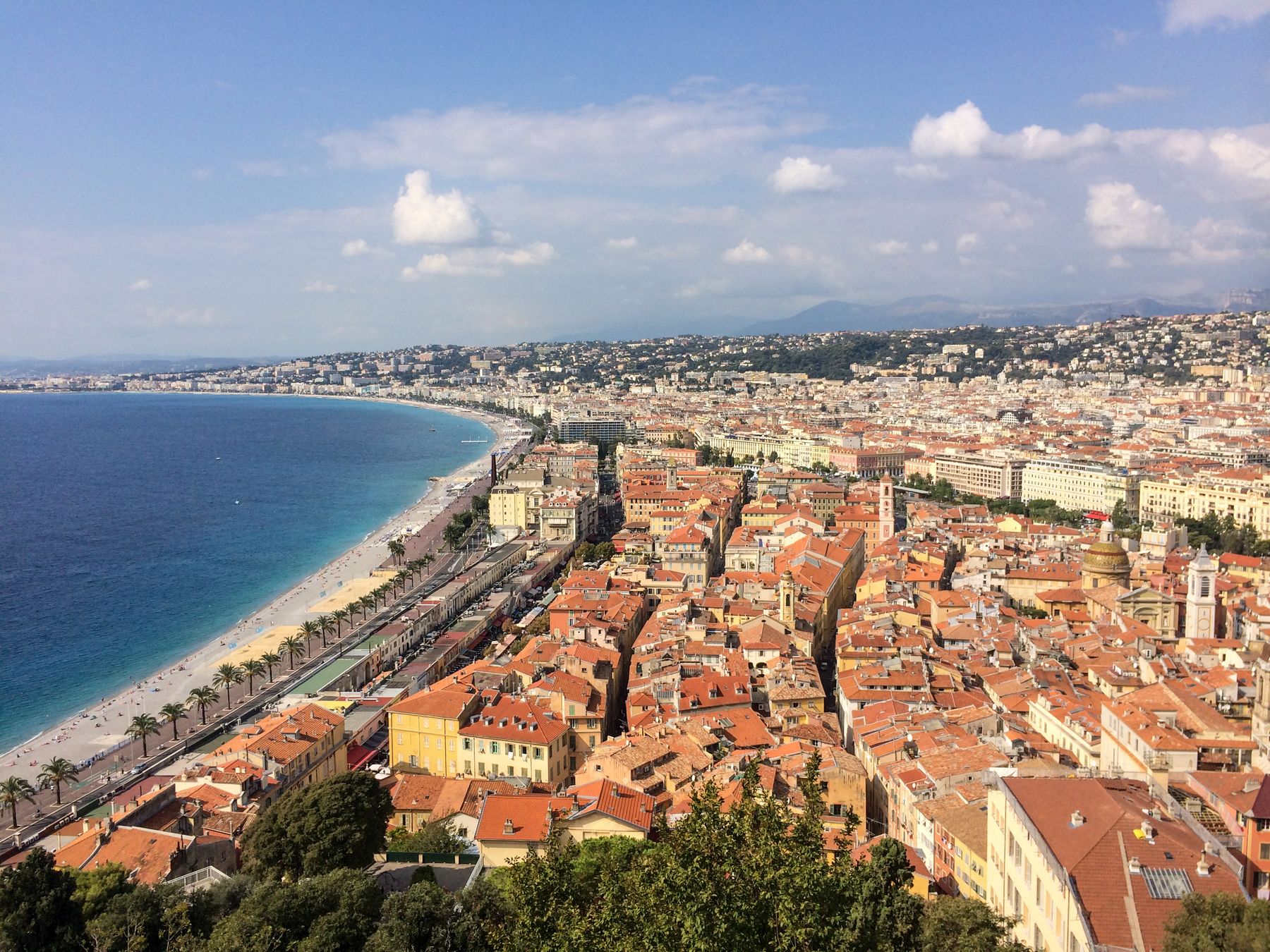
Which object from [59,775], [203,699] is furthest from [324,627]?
[59,775]

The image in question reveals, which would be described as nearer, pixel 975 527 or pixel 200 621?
pixel 200 621

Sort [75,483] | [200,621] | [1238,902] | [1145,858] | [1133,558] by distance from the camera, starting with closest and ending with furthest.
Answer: [1238,902] < [1145,858] < [1133,558] < [200,621] < [75,483]

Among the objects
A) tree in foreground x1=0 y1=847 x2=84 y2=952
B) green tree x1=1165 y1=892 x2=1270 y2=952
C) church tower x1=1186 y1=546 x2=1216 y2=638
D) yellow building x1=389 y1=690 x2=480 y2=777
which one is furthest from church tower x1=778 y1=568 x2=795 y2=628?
tree in foreground x1=0 y1=847 x2=84 y2=952

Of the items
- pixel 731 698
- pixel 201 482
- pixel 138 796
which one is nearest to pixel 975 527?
pixel 731 698

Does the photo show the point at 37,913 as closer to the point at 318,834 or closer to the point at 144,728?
the point at 318,834

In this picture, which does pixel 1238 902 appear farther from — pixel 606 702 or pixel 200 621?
pixel 200 621
